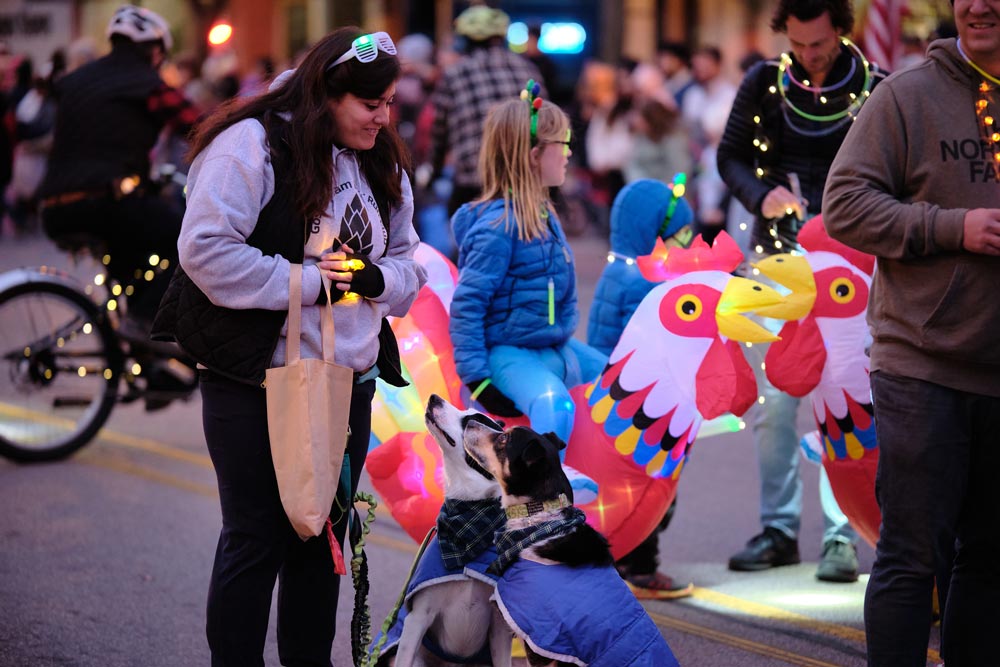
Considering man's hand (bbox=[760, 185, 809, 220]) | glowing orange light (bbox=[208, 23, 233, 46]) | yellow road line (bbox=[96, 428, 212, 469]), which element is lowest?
yellow road line (bbox=[96, 428, 212, 469])

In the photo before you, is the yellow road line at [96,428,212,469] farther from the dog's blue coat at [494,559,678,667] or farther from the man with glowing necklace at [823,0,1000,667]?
the man with glowing necklace at [823,0,1000,667]

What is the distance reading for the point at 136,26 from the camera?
736 centimetres

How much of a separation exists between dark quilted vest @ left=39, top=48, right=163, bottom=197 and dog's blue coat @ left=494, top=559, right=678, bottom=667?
4292 mm

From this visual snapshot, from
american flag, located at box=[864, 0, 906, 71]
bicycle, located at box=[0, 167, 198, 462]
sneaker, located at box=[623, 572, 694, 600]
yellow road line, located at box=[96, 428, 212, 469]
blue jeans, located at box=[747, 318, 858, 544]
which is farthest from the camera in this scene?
american flag, located at box=[864, 0, 906, 71]

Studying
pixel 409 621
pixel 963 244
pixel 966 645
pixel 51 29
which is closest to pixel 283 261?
pixel 409 621

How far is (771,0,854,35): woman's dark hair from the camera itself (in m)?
5.30

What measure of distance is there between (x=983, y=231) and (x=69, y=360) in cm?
566

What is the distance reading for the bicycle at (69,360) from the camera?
7523 millimetres

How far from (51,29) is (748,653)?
28192 millimetres

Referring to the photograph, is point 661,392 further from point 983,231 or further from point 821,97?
point 983,231

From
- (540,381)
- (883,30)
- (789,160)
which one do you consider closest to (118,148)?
(540,381)

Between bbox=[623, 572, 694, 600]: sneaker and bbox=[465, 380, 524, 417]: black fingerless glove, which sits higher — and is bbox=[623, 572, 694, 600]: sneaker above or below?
below

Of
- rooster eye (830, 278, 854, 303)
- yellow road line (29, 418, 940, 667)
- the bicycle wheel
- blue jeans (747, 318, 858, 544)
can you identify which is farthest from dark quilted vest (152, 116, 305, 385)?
the bicycle wheel

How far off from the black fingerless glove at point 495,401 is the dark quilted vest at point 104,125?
329 cm
